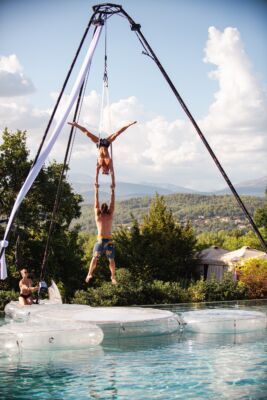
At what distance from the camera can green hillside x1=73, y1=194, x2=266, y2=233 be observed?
223 feet

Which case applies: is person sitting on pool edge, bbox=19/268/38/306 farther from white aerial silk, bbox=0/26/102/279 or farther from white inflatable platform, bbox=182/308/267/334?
white inflatable platform, bbox=182/308/267/334

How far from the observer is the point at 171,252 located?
24969mm

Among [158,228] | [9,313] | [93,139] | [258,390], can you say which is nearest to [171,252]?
[158,228]

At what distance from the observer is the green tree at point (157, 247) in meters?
24.2

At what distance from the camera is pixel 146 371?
9867 mm

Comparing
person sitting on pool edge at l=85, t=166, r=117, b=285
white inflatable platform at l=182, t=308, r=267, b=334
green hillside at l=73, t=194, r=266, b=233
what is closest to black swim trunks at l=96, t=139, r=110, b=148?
person sitting on pool edge at l=85, t=166, r=117, b=285

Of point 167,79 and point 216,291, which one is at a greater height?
point 167,79

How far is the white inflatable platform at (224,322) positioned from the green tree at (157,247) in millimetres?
10075

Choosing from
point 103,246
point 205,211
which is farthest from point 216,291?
point 205,211

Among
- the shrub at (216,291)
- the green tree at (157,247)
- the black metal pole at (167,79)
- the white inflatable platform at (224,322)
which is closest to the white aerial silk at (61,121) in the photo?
the black metal pole at (167,79)

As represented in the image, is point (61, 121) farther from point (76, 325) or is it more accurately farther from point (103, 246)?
point (76, 325)

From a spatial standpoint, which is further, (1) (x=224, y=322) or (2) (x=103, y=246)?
(1) (x=224, y=322)

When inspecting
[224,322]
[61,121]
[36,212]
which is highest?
[61,121]

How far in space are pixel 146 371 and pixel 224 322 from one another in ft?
11.5
